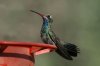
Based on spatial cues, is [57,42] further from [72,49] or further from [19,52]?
[19,52]

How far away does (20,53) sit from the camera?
36.0ft

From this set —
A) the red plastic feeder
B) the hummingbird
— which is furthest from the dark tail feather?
the red plastic feeder

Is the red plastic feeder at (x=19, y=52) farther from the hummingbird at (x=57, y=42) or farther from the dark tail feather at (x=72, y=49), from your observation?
the dark tail feather at (x=72, y=49)

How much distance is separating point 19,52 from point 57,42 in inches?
88.7

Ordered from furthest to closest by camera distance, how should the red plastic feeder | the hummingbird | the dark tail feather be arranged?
the dark tail feather
the hummingbird
the red plastic feeder

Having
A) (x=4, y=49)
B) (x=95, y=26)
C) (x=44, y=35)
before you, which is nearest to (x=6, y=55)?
(x=4, y=49)

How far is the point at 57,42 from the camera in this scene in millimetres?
13094

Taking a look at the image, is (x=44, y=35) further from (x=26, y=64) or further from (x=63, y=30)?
(x=63, y=30)

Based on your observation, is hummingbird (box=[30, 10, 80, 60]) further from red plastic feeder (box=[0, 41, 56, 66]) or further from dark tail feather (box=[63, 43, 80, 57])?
red plastic feeder (box=[0, 41, 56, 66])

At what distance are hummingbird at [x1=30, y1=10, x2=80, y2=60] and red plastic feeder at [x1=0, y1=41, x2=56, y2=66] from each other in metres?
1.36

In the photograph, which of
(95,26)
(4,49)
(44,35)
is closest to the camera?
(4,49)

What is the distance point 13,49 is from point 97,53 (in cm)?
2274

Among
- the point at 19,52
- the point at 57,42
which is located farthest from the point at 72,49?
the point at 19,52

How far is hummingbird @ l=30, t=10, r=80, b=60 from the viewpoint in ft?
41.3
